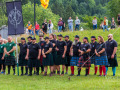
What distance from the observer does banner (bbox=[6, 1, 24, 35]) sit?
1432cm

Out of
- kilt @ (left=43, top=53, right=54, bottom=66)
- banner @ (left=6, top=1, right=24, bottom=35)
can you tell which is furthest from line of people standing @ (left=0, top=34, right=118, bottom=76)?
banner @ (left=6, top=1, right=24, bottom=35)

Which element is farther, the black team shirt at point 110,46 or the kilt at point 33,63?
the kilt at point 33,63

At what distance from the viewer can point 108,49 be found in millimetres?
13172

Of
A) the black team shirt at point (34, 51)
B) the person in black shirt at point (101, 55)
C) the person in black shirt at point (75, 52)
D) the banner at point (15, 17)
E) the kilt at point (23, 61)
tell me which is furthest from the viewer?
the kilt at point (23, 61)

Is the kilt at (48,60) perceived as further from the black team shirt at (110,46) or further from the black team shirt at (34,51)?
the black team shirt at (110,46)

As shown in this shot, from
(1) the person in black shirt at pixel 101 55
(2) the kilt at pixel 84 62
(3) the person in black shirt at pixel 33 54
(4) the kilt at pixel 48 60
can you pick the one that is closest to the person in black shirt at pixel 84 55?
(2) the kilt at pixel 84 62

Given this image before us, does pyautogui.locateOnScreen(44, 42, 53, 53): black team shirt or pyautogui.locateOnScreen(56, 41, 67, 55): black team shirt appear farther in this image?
pyautogui.locateOnScreen(56, 41, 67, 55): black team shirt

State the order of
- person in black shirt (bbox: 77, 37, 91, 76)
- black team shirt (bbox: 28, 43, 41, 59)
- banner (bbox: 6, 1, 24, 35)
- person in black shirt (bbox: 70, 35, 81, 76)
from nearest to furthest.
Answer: person in black shirt (bbox: 77, 37, 91, 76) < person in black shirt (bbox: 70, 35, 81, 76) < black team shirt (bbox: 28, 43, 41, 59) < banner (bbox: 6, 1, 24, 35)

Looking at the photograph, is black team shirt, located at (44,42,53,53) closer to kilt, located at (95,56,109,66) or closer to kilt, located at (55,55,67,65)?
kilt, located at (55,55,67,65)

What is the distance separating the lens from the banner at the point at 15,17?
14320 mm

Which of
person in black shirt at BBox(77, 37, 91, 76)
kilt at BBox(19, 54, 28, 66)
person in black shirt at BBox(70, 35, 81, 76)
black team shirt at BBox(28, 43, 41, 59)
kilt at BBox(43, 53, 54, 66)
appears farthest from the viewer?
kilt at BBox(19, 54, 28, 66)

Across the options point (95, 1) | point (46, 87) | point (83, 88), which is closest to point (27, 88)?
point (46, 87)

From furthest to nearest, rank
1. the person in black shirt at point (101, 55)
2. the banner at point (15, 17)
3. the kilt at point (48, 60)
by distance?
the banner at point (15, 17) → the kilt at point (48, 60) → the person in black shirt at point (101, 55)

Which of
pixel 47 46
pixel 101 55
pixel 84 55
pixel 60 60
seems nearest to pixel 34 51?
pixel 47 46
